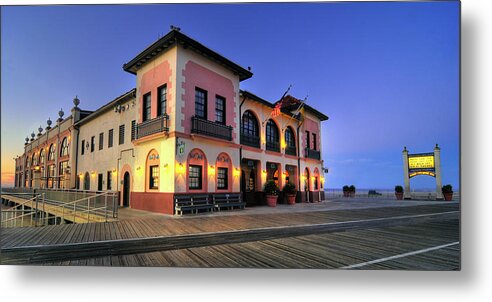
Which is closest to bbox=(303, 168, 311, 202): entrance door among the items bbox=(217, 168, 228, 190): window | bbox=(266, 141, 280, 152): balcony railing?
bbox=(266, 141, 280, 152): balcony railing

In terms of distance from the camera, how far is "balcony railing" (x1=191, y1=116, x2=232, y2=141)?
8.80 metres

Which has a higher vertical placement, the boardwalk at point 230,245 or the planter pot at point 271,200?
the boardwalk at point 230,245

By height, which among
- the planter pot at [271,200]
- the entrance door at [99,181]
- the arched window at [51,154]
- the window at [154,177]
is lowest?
the planter pot at [271,200]

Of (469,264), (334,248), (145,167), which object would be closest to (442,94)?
(469,264)

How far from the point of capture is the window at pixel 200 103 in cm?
923

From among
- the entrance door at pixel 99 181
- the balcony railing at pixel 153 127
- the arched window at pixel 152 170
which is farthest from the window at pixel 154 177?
the entrance door at pixel 99 181

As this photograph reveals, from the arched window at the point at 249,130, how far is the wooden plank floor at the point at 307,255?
313 inches

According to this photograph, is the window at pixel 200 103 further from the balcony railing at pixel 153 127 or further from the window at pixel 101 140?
the window at pixel 101 140

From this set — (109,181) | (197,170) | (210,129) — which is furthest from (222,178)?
(109,181)

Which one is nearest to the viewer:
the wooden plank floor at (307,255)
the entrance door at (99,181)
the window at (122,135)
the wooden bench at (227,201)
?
the wooden plank floor at (307,255)

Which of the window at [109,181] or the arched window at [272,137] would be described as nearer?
the window at [109,181]

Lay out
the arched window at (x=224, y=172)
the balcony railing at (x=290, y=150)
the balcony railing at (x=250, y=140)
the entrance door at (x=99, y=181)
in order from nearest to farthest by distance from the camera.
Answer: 1. the arched window at (x=224, y=172)
2. the balcony railing at (x=250, y=140)
3. the entrance door at (x=99, y=181)
4. the balcony railing at (x=290, y=150)

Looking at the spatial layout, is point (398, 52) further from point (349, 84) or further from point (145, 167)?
point (145, 167)

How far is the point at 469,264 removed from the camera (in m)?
3.62
